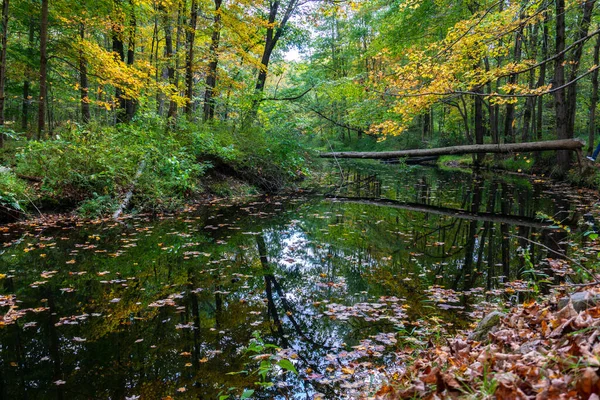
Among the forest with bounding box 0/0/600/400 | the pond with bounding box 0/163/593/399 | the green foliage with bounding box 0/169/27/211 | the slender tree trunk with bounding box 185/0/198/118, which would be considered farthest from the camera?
the slender tree trunk with bounding box 185/0/198/118

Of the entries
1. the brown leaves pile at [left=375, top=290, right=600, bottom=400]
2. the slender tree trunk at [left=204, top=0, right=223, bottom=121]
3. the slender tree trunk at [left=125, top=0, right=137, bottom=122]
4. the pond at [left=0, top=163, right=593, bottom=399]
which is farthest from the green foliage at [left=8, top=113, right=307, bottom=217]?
the brown leaves pile at [left=375, top=290, right=600, bottom=400]

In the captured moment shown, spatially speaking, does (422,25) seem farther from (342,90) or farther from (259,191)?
(259,191)

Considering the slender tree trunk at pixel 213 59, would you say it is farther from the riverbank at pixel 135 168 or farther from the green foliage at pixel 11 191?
the green foliage at pixel 11 191

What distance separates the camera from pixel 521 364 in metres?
1.73

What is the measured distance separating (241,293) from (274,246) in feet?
6.67

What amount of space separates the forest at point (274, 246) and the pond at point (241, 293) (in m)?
0.03

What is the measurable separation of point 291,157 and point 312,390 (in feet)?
33.9

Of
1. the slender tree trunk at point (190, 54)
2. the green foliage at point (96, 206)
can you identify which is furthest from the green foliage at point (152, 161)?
the slender tree trunk at point (190, 54)

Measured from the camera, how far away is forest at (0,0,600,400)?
2.46 metres

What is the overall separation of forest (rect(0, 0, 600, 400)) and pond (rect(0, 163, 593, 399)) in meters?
0.03

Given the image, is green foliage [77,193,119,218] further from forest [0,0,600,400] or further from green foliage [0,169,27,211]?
green foliage [0,169,27,211]

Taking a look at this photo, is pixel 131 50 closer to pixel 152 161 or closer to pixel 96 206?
pixel 152 161

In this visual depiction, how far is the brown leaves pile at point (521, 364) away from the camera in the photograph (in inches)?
56.3

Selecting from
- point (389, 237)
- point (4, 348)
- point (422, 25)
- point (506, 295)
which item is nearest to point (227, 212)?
point (389, 237)
